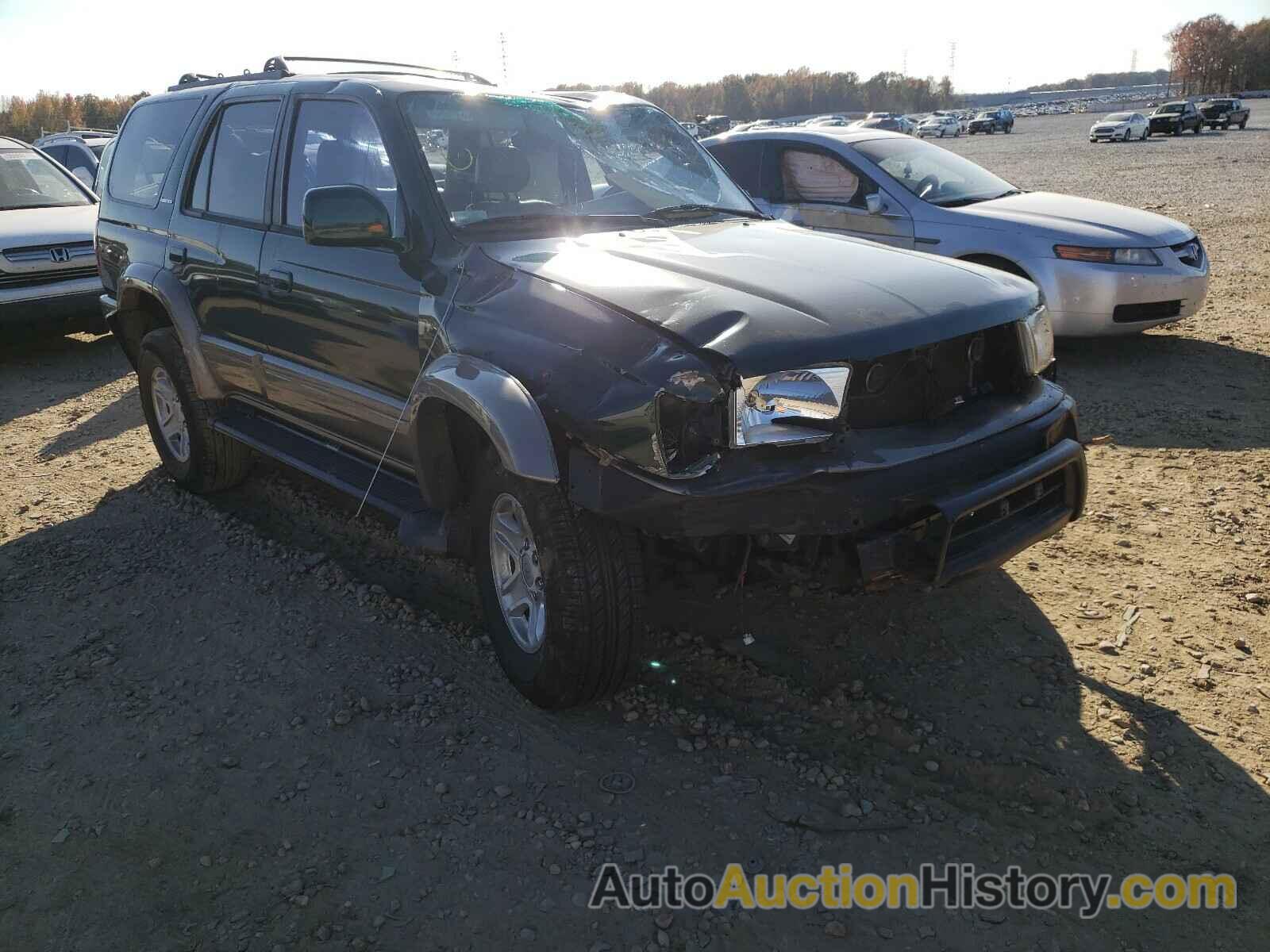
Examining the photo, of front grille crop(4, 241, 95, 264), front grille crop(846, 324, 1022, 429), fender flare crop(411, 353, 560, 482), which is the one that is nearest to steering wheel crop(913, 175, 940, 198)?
front grille crop(846, 324, 1022, 429)

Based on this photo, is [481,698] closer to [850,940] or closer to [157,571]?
[850,940]

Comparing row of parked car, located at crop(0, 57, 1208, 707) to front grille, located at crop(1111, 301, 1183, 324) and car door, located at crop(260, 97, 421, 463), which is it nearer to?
car door, located at crop(260, 97, 421, 463)

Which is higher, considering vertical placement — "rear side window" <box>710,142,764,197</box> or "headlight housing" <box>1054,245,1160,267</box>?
"rear side window" <box>710,142,764,197</box>

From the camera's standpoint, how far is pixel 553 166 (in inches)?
148

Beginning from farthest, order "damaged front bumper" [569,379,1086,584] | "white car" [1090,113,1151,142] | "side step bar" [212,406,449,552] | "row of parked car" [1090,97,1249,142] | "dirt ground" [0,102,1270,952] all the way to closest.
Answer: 1. "row of parked car" [1090,97,1249,142]
2. "white car" [1090,113,1151,142]
3. "side step bar" [212,406,449,552]
4. "damaged front bumper" [569,379,1086,584]
5. "dirt ground" [0,102,1270,952]

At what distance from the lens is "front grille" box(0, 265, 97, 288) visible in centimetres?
841

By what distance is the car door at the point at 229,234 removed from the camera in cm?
425

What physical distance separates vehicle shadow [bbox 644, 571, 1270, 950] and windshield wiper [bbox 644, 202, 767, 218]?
1487mm

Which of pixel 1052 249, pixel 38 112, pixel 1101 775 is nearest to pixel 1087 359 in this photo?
pixel 1052 249

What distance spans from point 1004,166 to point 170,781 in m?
30.6

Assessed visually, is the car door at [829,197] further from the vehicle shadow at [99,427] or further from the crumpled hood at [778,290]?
the vehicle shadow at [99,427]

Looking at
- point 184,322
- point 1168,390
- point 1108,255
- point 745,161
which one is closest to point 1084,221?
point 1108,255

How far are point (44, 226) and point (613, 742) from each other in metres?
8.43

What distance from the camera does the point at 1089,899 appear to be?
235cm
